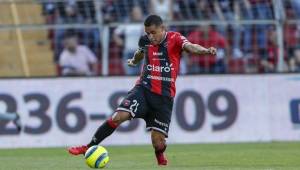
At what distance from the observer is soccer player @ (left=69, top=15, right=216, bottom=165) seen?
501 inches

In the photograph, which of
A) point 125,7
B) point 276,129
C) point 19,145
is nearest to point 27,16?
point 125,7

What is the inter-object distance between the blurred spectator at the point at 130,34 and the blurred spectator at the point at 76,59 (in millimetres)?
693

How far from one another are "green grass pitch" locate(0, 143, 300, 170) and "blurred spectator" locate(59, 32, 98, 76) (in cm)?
295

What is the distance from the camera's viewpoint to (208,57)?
20.4 metres

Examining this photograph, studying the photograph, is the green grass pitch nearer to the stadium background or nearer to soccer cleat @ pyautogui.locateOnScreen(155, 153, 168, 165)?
soccer cleat @ pyautogui.locateOnScreen(155, 153, 168, 165)

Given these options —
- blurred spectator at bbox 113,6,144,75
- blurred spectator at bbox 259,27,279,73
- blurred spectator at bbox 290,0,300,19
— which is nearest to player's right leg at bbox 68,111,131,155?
blurred spectator at bbox 113,6,144,75

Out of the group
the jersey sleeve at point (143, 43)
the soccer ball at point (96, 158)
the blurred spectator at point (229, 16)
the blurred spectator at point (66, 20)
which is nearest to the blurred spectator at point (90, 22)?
the blurred spectator at point (66, 20)

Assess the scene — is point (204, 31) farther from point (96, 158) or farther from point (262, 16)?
point (96, 158)

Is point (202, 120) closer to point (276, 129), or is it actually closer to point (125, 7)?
point (276, 129)

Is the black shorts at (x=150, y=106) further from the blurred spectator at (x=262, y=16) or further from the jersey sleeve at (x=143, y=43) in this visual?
the blurred spectator at (x=262, y=16)

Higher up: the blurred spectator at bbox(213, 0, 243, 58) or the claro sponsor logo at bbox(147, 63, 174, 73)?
the claro sponsor logo at bbox(147, 63, 174, 73)

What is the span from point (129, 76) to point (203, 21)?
2.24 metres

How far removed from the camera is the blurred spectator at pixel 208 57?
2033 centimetres

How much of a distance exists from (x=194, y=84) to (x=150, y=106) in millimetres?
6599
